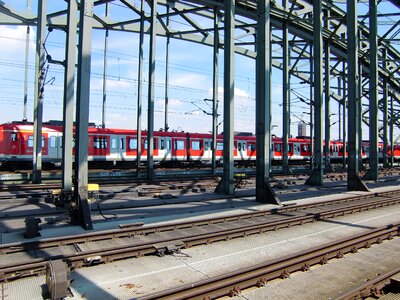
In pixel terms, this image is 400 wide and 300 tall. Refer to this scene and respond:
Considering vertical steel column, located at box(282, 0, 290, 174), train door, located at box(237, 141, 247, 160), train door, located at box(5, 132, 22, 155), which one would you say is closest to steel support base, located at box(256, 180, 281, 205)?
vertical steel column, located at box(282, 0, 290, 174)

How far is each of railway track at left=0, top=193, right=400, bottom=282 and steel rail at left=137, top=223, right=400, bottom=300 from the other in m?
2.17

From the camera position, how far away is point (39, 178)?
710 inches

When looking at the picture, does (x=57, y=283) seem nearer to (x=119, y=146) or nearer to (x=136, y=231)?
(x=136, y=231)

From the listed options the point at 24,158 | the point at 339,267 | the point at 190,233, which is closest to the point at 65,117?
the point at 190,233

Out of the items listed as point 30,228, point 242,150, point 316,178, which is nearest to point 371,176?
point 316,178

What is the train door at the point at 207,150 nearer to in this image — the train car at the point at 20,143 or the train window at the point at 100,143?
the train window at the point at 100,143

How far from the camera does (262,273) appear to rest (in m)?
6.27

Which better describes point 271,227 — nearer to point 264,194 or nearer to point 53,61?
point 264,194

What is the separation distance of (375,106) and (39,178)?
72.0 ft

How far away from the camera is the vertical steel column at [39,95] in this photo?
17.8 m

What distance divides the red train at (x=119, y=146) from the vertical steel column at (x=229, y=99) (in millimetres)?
13543

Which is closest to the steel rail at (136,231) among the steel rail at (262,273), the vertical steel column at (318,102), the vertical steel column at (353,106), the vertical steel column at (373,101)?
the steel rail at (262,273)

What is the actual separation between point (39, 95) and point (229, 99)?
9553 millimetres

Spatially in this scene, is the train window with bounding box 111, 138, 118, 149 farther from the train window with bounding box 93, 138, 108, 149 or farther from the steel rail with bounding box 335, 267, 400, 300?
the steel rail with bounding box 335, 267, 400, 300
